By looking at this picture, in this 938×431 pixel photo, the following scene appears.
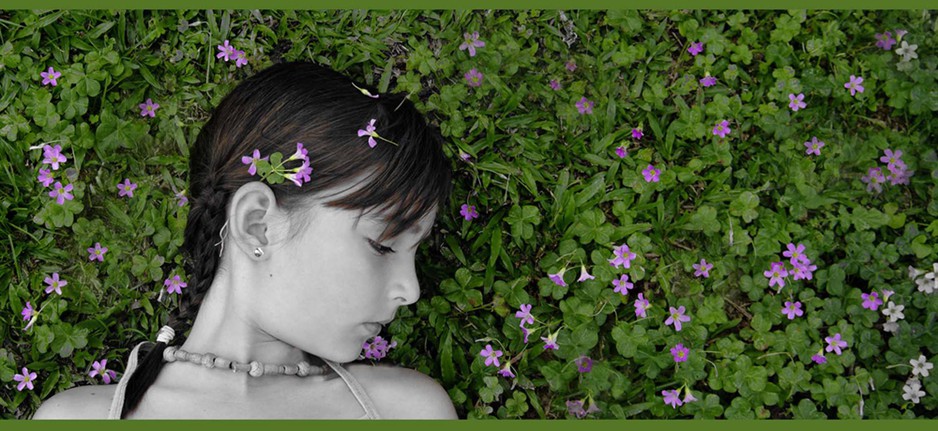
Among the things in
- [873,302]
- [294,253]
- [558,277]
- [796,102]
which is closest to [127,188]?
[294,253]

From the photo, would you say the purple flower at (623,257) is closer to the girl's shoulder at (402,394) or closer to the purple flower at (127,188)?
the girl's shoulder at (402,394)

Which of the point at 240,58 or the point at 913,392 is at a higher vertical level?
the point at 240,58

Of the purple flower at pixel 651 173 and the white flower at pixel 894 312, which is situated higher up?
the purple flower at pixel 651 173

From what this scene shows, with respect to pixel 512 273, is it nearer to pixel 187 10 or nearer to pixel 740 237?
pixel 740 237

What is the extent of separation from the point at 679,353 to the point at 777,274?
1.90 ft

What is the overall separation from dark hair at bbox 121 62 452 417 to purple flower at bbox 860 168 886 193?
2059 mm

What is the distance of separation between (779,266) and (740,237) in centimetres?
21

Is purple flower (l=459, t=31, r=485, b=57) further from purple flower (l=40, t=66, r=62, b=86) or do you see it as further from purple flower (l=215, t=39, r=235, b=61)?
purple flower (l=40, t=66, r=62, b=86)

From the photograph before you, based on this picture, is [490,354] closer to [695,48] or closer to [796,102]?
[695,48]

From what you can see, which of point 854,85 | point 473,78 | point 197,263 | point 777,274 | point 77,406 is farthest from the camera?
point 854,85

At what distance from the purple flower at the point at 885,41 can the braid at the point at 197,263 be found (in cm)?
309

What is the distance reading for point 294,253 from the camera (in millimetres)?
2820

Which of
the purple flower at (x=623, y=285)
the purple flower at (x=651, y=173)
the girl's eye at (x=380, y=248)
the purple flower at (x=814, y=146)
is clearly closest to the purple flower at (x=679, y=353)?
the purple flower at (x=623, y=285)

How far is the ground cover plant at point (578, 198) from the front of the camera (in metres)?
3.51
